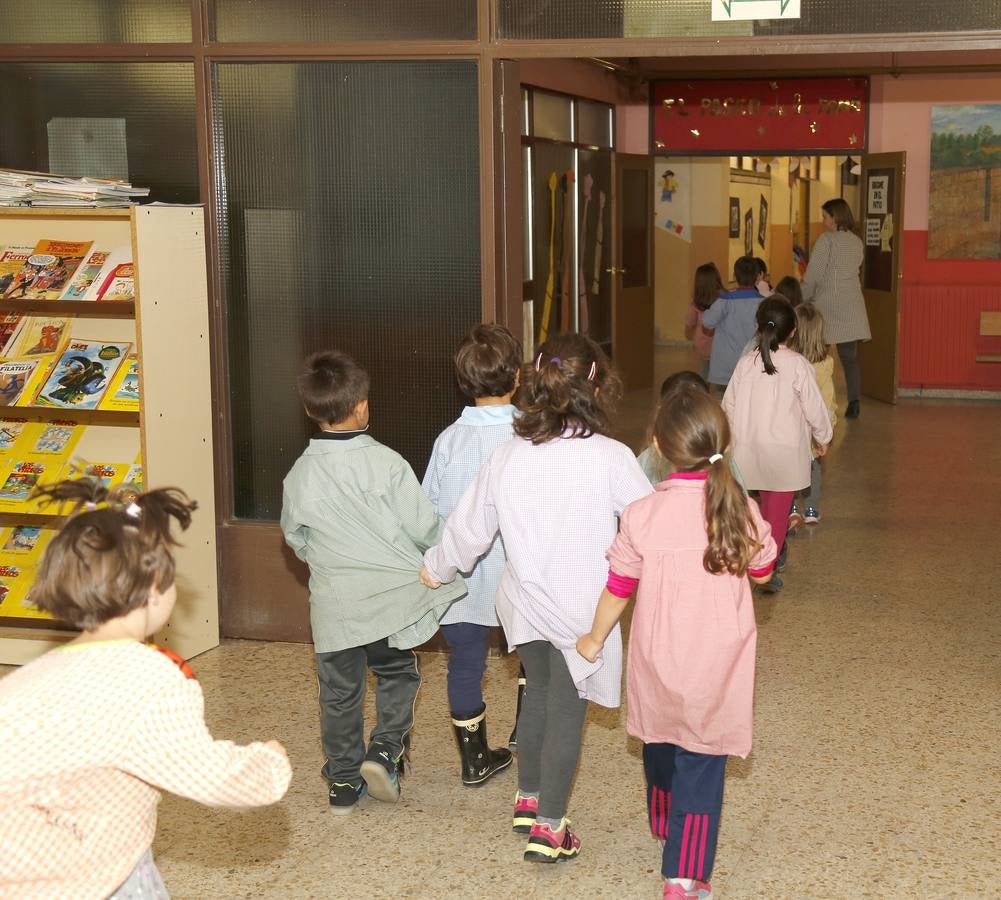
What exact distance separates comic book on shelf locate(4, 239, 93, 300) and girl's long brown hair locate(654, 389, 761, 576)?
8.07ft

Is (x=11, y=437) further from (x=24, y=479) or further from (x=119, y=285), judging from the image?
(x=119, y=285)

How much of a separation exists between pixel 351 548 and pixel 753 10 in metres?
2.14

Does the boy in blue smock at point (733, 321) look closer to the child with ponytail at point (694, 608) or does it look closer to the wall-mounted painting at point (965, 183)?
the child with ponytail at point (694, 608)

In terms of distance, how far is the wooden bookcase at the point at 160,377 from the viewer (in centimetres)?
416

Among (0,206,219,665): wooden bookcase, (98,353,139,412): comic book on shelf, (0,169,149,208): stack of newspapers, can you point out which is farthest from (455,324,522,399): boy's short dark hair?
(0,169,149,208): stack of newspapers

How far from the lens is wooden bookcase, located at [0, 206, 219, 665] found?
4.16 m

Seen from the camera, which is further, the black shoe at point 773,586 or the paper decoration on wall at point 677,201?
the paper decoration on wall at point 677,201

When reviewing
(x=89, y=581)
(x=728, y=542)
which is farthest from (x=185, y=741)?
(x=728, y=542)

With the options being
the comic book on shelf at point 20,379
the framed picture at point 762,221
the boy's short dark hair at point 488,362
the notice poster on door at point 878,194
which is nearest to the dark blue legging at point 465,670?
the boy's short dark hair at point 488,362

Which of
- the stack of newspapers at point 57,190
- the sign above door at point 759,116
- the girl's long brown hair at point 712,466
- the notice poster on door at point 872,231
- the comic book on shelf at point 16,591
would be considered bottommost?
the comic book on shelf at point 16,591

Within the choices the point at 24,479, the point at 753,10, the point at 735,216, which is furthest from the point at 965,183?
the point at 24,479

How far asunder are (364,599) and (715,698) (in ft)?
3.19

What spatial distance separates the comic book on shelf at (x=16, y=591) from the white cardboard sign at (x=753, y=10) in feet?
9.81

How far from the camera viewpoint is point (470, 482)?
3355 millimetres
